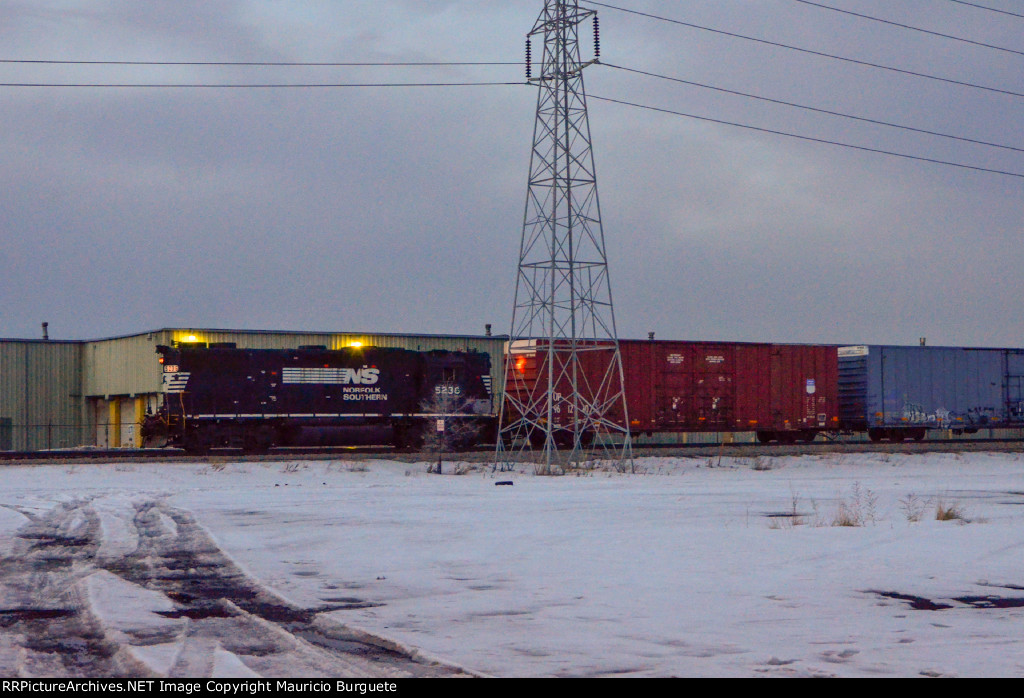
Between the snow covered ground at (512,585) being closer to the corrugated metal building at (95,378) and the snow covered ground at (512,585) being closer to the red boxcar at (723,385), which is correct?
the red boxcar at (723,385)

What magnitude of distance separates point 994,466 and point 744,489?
16941mm

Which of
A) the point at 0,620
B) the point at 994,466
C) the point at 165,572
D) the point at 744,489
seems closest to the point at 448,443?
the point at 744,489

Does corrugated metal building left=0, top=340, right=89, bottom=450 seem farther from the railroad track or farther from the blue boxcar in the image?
the blue boxcar

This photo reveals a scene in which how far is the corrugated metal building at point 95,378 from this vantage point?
46.9 m

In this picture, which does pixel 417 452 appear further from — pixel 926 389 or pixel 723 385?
pixel 926 389

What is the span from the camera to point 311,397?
34.1 meters

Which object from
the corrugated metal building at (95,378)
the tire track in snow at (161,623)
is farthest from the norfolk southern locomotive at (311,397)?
the tire track in snow at (161,623)

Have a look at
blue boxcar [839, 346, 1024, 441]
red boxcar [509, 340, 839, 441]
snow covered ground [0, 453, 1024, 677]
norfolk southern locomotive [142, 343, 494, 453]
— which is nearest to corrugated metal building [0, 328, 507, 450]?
norfolk southern locomotive [142, 343, 494, 453]

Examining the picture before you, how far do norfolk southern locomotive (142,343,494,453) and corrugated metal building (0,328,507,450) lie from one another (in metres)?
11.2

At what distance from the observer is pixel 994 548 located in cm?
1177

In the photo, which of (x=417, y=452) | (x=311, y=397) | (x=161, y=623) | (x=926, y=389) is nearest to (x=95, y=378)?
(x=311, y=397)

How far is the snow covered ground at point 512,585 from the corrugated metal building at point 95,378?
2804 centimetres

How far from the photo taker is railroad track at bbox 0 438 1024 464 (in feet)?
105
